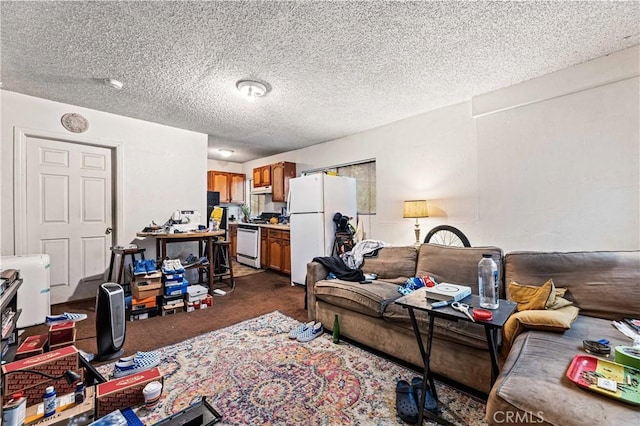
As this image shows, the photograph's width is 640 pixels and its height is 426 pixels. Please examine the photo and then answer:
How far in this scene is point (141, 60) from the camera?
2.31 m

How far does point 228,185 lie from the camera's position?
6547 mm

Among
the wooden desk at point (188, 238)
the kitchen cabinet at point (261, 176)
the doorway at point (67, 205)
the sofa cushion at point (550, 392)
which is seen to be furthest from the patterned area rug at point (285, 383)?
the kitchen cabinet at point (261, 176)

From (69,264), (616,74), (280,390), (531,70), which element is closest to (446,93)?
(531,70)

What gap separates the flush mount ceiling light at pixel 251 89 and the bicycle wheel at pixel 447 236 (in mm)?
2633

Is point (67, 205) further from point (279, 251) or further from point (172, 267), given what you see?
point (279, 251)

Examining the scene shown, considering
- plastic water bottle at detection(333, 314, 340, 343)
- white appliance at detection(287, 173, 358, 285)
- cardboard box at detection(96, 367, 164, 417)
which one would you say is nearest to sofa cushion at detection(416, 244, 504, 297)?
plastic water bottle at detection(333, 314, 340, 343)

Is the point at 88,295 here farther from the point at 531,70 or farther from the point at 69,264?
the point at 531,70

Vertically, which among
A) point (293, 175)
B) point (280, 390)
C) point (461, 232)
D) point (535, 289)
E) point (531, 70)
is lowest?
point (280, 390)

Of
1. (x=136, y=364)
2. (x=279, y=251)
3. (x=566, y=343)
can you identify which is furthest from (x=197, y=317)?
(x=566, y=343)

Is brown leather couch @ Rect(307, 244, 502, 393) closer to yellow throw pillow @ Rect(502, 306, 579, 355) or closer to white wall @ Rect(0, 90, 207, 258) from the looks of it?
yellow throw pillow @ Rect(502, 306, 579, 355)

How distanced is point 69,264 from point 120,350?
1.99 metres

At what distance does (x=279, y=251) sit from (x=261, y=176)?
6.63ft

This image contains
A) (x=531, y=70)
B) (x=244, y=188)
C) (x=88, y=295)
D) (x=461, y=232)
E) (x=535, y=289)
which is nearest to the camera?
(x=535, y=289)

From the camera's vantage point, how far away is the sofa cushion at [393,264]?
269 cm
